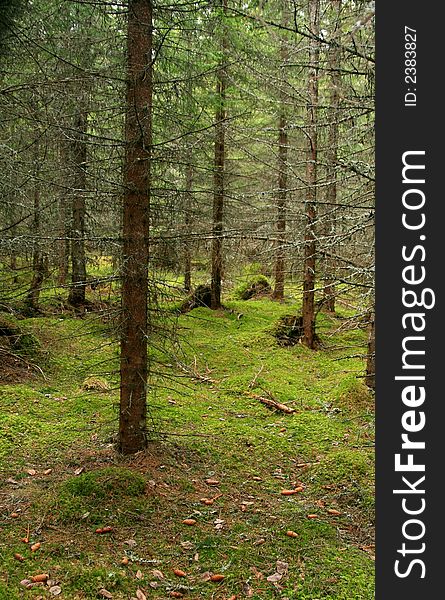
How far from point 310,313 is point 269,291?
743cm

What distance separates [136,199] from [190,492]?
3007mm

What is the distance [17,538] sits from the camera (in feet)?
13.9

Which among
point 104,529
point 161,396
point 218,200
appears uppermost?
point 218,200

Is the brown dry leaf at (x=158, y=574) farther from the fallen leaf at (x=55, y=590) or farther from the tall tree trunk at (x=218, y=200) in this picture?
the tall tree trunk at (x=218, y=200)

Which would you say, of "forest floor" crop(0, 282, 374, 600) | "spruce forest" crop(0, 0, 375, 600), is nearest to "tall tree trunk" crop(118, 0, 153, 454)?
"spruce forest" crop(0, 0, 375, 600)

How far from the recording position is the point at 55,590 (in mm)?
3633

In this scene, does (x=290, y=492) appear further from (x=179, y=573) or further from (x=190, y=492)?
(x=179, y=573)

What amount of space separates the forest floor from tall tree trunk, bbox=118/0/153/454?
26 cm

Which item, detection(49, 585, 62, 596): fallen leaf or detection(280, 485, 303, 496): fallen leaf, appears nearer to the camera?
detection(49, 585, 62, 596): fallen leaf

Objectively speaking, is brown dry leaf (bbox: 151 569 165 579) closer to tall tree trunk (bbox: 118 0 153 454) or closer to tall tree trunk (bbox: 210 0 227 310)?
tall tree trunk (bbox: 118 0 153 454)

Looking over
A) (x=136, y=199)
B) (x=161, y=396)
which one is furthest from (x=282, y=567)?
(x=161, y=396)

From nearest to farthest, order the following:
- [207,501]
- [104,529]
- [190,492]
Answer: [104,529] → [207,501] → [190,492]

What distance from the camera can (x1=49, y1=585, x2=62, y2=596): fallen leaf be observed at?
360cm

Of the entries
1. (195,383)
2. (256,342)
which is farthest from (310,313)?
(195,383)
